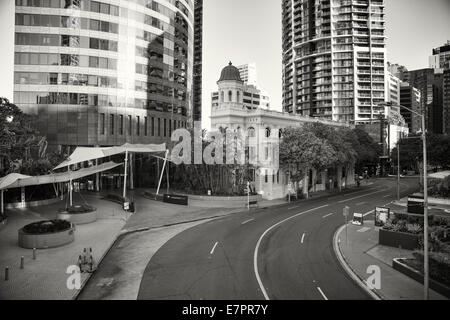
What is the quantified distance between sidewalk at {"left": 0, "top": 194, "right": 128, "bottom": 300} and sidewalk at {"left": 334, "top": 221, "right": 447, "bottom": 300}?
1455cm

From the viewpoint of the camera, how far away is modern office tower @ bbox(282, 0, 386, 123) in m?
109

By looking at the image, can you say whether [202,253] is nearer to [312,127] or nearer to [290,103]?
[312,127]

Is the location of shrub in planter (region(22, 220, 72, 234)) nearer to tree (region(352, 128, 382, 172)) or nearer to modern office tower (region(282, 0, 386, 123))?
tree (region(352, 128, 382, 172))

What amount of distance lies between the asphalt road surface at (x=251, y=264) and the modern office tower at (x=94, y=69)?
3528cm

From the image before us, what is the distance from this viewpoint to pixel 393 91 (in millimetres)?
156500

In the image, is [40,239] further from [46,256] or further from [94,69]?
[94,69]

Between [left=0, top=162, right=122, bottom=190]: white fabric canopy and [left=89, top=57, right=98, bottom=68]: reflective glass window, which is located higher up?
[left=89, top=57, right=98, bottom=68]: reflective glass window

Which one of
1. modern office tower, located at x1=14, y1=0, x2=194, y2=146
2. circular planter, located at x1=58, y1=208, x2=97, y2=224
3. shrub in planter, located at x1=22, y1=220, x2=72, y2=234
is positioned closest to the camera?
shrub in planter, located at x1=22, y1=220, x2=72, y2=234

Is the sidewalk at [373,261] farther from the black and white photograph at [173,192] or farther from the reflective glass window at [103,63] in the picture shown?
the reflective glass window at [103,63]

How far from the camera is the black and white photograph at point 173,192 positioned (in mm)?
15570

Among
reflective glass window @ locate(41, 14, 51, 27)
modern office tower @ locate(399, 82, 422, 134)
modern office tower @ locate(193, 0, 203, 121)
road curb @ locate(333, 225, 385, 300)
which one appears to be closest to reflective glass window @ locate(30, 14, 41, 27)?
reflective glass window @ locate(41, 14, 51, 27)

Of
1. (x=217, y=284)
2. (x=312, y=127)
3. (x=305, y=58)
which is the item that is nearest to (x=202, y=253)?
(x=217, y=284)

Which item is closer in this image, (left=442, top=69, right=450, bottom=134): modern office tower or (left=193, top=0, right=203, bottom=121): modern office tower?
(left=193, top=0, right=203, bottom=121): modern office tower

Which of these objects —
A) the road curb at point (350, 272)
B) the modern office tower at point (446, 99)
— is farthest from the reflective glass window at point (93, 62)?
the modern office tower at point (446, 99)
